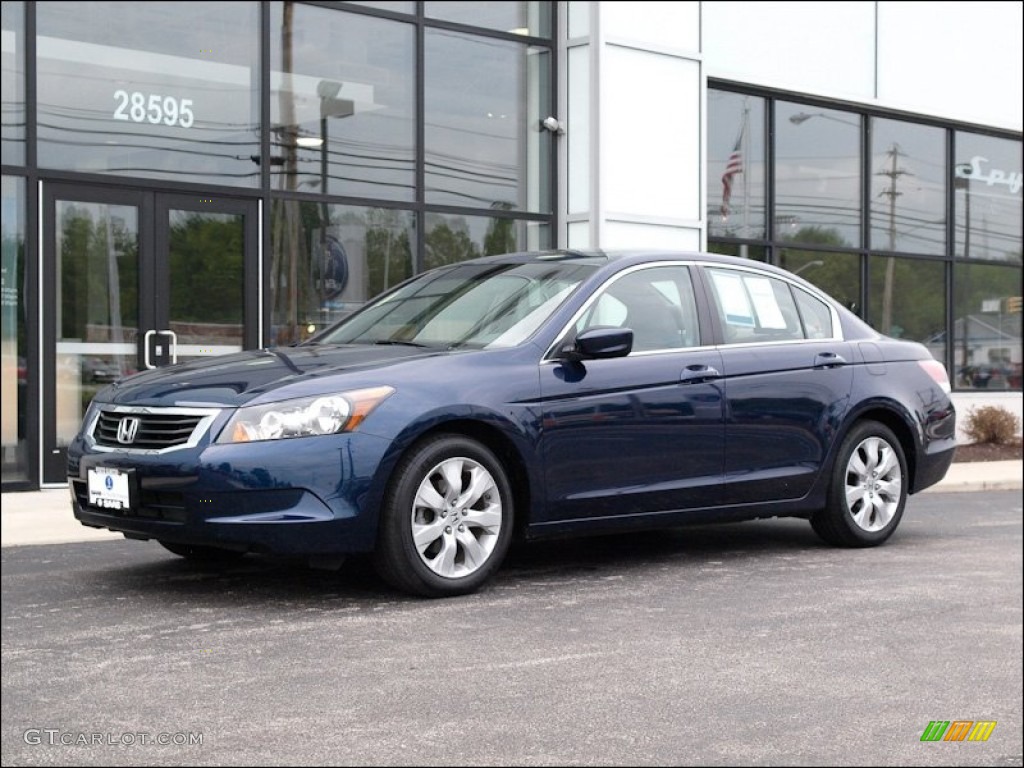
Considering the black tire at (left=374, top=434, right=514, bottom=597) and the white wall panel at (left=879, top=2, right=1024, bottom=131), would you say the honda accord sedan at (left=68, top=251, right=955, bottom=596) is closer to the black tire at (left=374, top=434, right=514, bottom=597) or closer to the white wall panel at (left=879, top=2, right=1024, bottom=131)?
the black tire at (left=374, top=434, right=514, bottom=597)

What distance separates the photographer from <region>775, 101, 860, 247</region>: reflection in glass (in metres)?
17.9

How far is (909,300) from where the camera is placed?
1966cm

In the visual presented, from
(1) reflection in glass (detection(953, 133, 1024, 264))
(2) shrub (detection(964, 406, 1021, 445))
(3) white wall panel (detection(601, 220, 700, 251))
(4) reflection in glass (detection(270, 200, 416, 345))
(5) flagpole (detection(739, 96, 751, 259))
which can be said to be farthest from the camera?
(1) reflection in glass (detection(953, 133, 1024, 264))

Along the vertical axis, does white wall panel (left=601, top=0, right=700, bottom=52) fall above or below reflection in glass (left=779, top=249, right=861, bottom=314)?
above

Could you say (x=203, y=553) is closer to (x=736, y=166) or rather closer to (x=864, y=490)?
(x=864, y=490)

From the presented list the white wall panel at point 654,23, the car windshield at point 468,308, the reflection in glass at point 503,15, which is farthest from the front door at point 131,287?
the car windshield at point 468,308

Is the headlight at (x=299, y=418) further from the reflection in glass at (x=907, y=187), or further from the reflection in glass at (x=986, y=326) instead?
the reflection in glass at (x=986, y=326)

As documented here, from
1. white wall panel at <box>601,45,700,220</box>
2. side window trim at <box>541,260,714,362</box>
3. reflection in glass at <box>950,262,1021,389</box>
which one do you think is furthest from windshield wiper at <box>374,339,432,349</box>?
reflection in glass at <box>950,262,1021,389</box>

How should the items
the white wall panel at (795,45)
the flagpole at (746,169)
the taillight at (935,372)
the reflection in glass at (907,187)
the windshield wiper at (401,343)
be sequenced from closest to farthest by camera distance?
the windshield wiper at (401,343) → the taillight at (935,372) → the white wall panel at (795,45) → the flagpole at (746,169) → the reflection in glass at (907,187)

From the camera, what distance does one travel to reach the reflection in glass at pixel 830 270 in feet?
59.1

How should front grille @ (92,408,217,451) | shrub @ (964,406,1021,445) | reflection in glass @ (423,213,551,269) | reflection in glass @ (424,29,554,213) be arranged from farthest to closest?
shrub @ (964,406,1021,445) → reflection in glass @ (424,29,554,213) → reflection in glass @ (423,213,551,269) → front grille @ (92,408,217,451)

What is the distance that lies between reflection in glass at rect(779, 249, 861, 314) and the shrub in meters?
2.05

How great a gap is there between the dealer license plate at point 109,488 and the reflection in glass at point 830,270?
497 inches

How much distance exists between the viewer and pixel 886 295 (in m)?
19.3
